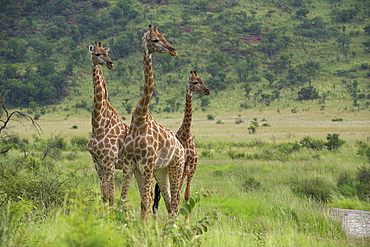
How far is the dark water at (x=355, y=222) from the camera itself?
761 centimetres

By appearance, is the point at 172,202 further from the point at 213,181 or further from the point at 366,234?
the point at 213,181

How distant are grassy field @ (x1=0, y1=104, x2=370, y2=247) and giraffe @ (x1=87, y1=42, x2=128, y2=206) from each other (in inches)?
18.5

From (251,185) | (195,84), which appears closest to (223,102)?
(251,185)

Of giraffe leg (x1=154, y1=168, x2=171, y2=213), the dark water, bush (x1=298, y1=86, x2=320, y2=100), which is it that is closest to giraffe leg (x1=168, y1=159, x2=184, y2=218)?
giraffe leg (x1=154, y1=168, x2=171, y2=213)

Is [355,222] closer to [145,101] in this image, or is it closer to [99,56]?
[145,101]

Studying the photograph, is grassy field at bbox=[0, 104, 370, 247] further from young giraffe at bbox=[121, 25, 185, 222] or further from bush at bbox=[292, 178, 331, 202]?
young giraffe at bbox=[121, 25, 185, 222]

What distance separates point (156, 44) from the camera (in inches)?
218

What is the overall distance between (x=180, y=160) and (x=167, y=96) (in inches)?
2286

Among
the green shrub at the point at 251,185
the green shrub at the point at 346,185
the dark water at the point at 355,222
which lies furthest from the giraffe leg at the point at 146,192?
the green shrub at the point at 346,185

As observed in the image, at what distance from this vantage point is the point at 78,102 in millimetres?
62875

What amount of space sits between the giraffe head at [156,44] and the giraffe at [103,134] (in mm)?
965

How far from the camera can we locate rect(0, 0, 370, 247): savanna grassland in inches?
328

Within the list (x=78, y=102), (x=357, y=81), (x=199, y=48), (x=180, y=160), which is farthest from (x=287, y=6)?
(x=180, y=160)

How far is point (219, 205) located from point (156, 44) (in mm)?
4340
